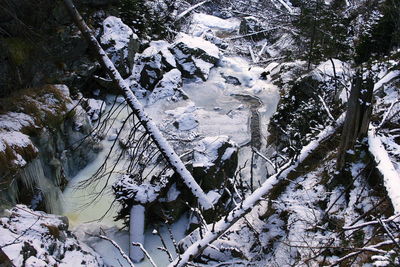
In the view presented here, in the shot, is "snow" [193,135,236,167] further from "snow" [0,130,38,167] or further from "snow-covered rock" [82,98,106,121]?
"snow-covered rock" [82,98,106,121]

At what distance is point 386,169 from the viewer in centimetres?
306

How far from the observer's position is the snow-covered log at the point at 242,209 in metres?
3.13

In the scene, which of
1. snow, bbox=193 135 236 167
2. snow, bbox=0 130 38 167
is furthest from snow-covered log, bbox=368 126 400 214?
snow, bbox=0 130 38 167

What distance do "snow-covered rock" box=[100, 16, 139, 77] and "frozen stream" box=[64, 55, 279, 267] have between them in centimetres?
161

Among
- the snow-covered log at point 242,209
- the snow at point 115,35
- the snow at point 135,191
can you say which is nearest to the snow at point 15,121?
the snow at point 135,191

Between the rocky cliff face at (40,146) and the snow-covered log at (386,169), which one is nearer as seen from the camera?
the snow-covered log at (386,169)

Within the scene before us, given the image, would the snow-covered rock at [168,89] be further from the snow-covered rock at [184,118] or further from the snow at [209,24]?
the snow at [209,24]

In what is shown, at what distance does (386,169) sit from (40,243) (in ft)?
14.4

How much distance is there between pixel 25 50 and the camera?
7570 mm

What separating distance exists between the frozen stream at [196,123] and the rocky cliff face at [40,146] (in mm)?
447

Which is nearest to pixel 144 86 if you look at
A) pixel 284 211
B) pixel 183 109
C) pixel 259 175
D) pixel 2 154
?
pixel 183 109

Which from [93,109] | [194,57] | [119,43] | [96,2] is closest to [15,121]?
[93,109]

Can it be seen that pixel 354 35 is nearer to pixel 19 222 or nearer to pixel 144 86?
pixel 144 86

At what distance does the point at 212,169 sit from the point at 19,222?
336cm
